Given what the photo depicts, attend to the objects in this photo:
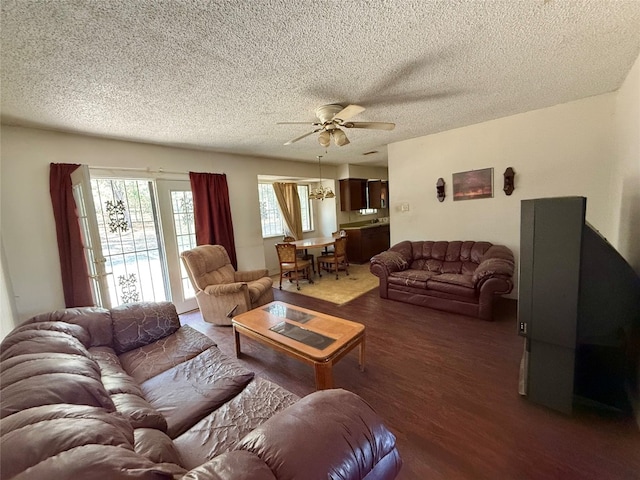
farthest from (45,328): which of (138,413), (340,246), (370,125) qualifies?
(340,246)

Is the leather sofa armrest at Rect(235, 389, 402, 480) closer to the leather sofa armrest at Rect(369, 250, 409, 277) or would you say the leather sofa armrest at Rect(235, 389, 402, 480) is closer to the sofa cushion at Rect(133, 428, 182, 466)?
the sofa cushion at Rect(133, 428, 182, 466)

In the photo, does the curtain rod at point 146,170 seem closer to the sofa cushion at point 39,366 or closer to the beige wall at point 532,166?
the sofa cushion at point 39,366

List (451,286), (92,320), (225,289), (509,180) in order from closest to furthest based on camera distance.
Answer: (92,320), (225,289), (451,286), (509,180)

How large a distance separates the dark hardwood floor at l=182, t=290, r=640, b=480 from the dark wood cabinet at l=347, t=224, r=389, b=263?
10.8ft

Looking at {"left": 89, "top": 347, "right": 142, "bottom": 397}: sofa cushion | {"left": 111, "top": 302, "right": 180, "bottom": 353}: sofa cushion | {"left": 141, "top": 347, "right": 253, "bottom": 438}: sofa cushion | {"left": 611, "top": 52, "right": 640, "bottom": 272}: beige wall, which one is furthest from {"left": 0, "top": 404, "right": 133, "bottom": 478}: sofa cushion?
{"left": 611, "top": 52, "right": 640, "bottom": 272}: beige wall

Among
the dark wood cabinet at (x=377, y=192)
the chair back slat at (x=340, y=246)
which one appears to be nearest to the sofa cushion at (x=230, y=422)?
the chair back slat at (x=340, y=246)

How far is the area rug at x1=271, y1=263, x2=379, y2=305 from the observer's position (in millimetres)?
4170

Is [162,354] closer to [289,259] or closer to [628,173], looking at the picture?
[289,259]

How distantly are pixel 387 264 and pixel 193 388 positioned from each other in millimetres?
2974

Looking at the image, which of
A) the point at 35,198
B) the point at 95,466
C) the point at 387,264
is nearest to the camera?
the point at 95,466

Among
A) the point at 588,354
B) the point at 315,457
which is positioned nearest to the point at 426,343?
the point at 588,354

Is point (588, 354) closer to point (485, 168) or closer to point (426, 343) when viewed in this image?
point (426, 343)

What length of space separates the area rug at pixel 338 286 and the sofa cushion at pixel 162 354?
2212 mm

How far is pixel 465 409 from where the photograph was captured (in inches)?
69.8
